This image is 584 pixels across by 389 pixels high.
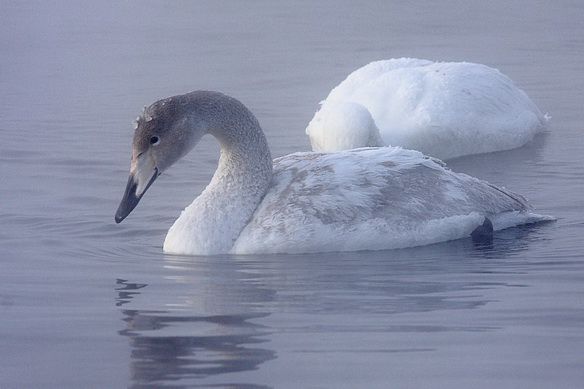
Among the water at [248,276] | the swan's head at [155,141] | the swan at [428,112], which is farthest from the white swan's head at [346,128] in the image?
the swan's head at [155,141]

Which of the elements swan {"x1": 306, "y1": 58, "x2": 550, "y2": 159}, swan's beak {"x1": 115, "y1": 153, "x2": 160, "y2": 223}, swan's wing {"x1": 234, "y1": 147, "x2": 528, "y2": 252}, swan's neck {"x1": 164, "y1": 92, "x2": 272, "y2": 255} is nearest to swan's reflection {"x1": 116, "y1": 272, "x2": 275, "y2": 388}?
swan's beak {"x1": 115, "y1": 153, "x2": 160, "y2": 223}

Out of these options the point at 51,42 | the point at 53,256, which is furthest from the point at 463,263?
the point at 51,42

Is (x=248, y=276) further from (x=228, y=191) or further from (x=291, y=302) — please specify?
(x=228, y=191)

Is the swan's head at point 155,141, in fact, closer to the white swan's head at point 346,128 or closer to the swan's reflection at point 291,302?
the swan's reflection at point 291,302

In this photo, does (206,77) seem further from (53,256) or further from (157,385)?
(157,385)

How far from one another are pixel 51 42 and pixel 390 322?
14911 mm

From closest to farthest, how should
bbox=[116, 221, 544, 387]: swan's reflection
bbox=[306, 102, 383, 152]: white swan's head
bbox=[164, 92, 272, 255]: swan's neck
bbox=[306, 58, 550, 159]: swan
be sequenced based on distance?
bbox=[116, 221, 544, 387]: swan's reflection, bbox=[164, 92, 272, 255]: swan's neck, bbox=[306, 102, 383, 152]: white swan's head, bbox=[306, 58, 550, 159]: swan

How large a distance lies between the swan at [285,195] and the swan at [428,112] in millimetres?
2754

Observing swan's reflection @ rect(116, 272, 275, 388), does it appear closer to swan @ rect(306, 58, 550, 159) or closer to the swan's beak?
the swan's beak

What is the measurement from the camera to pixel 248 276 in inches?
360

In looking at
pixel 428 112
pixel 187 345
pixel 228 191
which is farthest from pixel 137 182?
pixel 428 112

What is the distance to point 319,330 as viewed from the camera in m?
7.62

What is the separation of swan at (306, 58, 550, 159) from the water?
0.29 meters

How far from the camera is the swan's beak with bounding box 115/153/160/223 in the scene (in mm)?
9758
